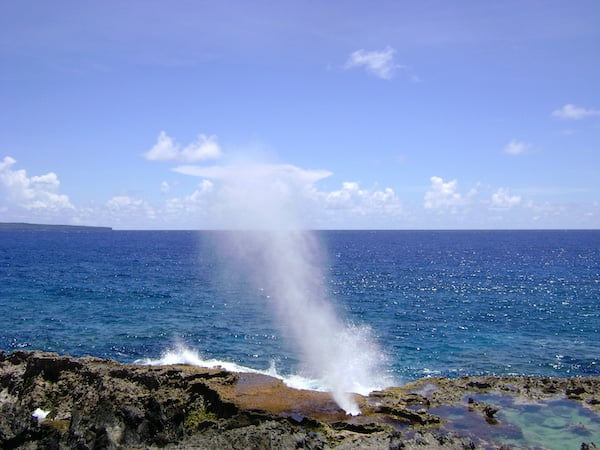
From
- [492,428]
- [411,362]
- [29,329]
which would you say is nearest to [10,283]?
[29,329]

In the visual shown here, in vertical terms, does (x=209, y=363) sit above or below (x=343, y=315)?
below

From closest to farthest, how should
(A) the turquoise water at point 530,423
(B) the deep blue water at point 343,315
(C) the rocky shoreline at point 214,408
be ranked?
(C) the rocky shoreline at point 214,408, (A) the turquoise water at point 530,423, (B) the deep blue water at point 343,315

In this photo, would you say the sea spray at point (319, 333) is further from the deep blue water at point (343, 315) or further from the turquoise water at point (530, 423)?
the turquoise water at point (530, 423)

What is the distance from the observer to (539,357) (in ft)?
152

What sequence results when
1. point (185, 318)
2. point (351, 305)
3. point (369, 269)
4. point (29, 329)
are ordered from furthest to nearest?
point (369, 269) → point (351, 305) → point (185, 318) → point (29, 329)

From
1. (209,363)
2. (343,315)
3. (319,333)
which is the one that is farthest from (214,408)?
(343,315)

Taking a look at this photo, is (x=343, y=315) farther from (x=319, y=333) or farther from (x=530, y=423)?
(x=530, y=423)

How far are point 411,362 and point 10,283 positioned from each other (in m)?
69.6

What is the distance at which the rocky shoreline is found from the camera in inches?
907

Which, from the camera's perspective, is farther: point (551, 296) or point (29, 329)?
point (551, 296)

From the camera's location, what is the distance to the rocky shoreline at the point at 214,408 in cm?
2305

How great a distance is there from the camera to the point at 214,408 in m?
27.5

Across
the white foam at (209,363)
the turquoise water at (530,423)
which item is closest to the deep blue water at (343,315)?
the white foam at (209,363)

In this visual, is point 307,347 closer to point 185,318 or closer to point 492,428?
point 185,318
